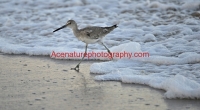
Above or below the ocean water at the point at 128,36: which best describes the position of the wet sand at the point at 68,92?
below

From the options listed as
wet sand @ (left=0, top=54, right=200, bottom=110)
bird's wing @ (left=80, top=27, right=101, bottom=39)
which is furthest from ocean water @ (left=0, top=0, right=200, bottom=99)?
bird's wing @ (left=80, top=27, right=101, bottom=39)

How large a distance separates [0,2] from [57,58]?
5.82 metres

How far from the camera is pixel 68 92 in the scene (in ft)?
18.7

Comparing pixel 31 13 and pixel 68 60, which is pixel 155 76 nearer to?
pixel 68 60

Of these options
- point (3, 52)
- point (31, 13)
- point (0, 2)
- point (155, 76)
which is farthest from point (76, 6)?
point (155, 76)

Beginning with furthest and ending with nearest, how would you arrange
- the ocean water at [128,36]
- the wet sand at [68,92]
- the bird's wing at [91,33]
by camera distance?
the bird's wing at [91,33]
the ocean water at [128,36]
the wet sand at [68,92]

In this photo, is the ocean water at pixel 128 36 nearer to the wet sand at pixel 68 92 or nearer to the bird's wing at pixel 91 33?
the wet sand at pixel 68 92

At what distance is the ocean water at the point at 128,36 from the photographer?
6.26 m

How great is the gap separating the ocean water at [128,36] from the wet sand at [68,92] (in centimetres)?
18

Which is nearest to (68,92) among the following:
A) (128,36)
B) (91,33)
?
(91,33)

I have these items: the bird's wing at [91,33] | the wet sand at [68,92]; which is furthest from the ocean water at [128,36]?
the bird's wing at [91,33]

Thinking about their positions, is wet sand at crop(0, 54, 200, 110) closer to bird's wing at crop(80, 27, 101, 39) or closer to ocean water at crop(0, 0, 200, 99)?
ocean water at crop(0, 0, 200, 99)

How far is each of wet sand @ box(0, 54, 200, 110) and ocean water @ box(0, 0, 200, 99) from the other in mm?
181

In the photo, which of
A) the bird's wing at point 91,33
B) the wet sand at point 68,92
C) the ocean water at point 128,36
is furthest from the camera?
the bird's wing at point 91,33
